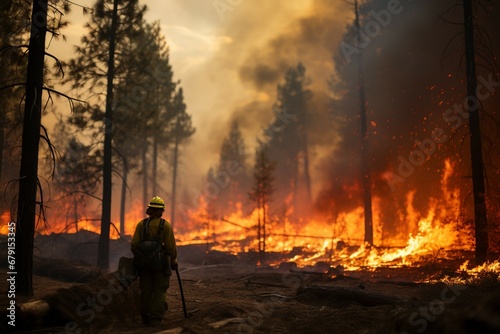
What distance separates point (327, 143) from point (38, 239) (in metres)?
31.7

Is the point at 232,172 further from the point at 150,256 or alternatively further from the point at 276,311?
the point at 150,256

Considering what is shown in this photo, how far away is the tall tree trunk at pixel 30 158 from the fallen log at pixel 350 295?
6379 millimetres

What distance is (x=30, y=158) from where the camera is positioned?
27.8 feet

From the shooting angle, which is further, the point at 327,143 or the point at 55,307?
the point at 327,143

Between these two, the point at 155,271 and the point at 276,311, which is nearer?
the point at 155,271

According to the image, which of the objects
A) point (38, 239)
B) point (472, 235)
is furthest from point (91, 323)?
point (38, 239)

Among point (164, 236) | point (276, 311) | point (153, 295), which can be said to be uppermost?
point (164, 236)

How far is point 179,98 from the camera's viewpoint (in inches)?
1598

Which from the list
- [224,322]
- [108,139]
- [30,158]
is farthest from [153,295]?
[108,139]

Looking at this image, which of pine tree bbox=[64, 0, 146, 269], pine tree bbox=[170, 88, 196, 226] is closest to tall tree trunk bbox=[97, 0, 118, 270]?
pine tree bbox=[64, 0, 146, 269]

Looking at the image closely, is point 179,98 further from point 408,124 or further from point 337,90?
point 408,124

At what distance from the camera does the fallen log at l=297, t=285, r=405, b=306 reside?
8.08 meters

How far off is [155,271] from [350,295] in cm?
437

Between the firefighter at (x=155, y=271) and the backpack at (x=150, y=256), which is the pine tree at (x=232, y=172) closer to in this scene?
the firefighter at (x=155, y=271)
